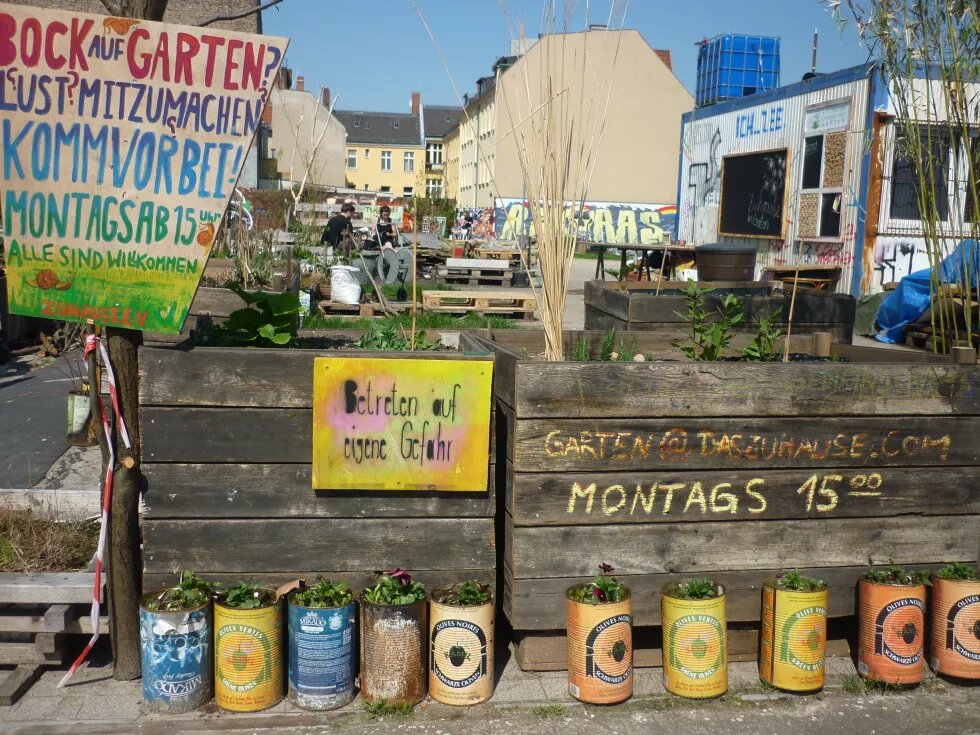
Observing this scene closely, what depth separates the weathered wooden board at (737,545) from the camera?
3.74m

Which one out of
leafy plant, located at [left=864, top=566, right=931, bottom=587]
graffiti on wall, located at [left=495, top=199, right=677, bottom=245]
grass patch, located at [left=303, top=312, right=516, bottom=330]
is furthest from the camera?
graffiti on wall, located at [left=495, top=199, right=677, bottom=245]

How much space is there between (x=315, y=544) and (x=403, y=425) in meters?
0.61

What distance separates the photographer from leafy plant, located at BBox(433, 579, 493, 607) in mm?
3670

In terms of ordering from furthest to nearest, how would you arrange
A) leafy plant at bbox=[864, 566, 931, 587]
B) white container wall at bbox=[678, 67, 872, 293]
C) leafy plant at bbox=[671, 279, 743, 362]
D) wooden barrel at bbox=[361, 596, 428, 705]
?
1. white container wall at bbox=[678, 67, 872, 293]
2. leafy plant at bbox=[671, 279, 743, 362]
3. leafy plant at bbox=[864, 566, 931, 587]
4. wooden barrel at bbox=[361, 596, 428, 705]

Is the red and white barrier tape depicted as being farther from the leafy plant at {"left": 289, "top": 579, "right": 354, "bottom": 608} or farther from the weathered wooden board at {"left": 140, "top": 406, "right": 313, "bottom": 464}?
the leafy plant at {"left": 289, "top": 579, "right": 354, "bottom": 608}

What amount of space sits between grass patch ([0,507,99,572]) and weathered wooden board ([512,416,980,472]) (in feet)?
7.26

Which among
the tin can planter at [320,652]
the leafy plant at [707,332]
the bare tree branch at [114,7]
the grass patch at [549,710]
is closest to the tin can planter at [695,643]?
the grass patch at [549,710]

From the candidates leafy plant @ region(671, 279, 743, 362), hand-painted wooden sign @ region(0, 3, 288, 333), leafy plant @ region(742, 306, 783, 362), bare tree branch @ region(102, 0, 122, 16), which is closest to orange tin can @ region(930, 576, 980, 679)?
leafy plant @ region(742, 306, 783, 362)

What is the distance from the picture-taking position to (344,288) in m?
12.6

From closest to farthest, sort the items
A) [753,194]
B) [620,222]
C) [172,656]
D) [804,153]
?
[172,656]
[804,153]
[753,194]
[620,222]

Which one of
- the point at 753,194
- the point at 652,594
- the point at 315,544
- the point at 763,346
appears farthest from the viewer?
the point at 753,194

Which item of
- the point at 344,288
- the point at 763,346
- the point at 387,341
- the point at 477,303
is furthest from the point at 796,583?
the point at 477,303

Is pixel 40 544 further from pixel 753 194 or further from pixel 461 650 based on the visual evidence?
pixel 753 194

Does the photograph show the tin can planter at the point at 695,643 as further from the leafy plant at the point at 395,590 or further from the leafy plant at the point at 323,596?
the leafy plant at the point at 323,596
